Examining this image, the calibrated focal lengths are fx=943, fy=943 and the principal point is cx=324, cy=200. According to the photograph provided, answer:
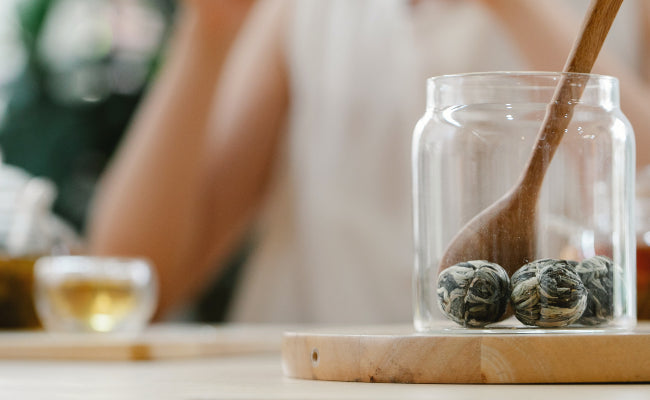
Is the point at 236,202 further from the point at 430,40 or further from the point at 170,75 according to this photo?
the point at 430,40

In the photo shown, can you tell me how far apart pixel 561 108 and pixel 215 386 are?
19 centimetres

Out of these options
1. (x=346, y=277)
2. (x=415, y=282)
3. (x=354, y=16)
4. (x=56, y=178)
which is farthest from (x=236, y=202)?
(x=415, y=282)

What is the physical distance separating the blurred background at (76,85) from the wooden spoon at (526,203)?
1.82m

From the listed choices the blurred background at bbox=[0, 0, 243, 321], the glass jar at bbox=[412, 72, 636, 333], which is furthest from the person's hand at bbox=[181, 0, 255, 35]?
the glass jar at bbox=[412, 72, 636, 333]

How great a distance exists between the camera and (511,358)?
0.35 meters

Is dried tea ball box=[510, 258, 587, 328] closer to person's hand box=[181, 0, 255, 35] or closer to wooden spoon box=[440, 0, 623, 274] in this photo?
wooden spoon box=[440, 0, 623, 274]

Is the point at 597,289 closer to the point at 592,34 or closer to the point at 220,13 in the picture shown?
the point at 592,34

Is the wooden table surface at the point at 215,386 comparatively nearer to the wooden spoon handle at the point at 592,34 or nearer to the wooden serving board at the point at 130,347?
the wooden serving board at the point at 130,347

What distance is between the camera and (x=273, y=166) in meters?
1.74

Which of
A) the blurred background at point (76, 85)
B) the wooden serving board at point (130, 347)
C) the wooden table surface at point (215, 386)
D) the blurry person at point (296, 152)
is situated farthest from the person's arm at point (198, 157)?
the wooden table surface at point (215, 386)

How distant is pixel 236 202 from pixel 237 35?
29 cm

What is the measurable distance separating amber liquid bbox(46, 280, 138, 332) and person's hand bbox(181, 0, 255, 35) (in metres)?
0.69

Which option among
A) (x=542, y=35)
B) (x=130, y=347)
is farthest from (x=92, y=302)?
(x=542, y=35)

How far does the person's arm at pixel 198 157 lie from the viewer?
5.00 feet
